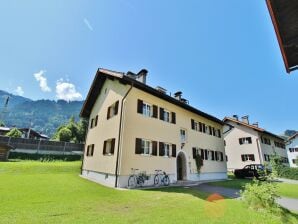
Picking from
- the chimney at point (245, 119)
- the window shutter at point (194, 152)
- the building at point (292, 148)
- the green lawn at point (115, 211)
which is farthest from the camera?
the building at point (292, 148)

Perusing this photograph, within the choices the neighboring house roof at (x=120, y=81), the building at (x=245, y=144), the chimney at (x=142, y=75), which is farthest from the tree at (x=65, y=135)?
the building at (x=245, y=144)

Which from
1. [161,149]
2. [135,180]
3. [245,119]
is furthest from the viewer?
[245,119]

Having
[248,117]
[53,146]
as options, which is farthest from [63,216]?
[248,117]

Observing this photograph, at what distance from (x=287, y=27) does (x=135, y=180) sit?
1137 cm

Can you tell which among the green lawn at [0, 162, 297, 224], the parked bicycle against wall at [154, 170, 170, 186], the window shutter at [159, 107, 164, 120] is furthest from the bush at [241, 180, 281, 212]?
the window shutter at [159, 107, 164, 120]

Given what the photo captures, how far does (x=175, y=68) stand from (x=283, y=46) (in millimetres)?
12945

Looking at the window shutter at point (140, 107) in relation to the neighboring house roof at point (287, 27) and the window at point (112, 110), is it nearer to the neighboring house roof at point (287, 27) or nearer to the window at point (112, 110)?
the window at point (112, 110)

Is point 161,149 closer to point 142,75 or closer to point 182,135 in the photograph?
point 182,135

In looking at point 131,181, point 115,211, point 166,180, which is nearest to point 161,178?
point 166,180

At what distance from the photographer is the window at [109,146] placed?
13028 millimetres

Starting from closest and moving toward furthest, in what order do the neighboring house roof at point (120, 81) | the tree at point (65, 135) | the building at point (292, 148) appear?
the neighboring house roof at point (120, 81), the building at point (292, 148), the tree at point (65, 135)

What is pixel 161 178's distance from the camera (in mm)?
13656

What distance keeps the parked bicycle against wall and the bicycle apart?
1.43 metres

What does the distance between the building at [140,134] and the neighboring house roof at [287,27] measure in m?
9.65
